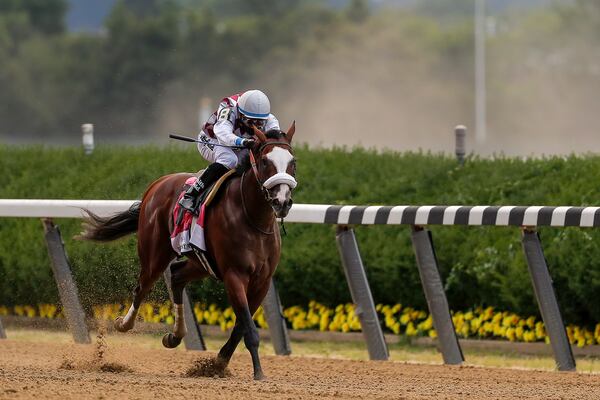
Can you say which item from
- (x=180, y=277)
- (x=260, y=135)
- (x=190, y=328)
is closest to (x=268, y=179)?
(x=260, y=135)

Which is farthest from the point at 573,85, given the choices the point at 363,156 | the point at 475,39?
the point at 363,156

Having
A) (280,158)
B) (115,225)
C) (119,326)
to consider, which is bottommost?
(119,326)

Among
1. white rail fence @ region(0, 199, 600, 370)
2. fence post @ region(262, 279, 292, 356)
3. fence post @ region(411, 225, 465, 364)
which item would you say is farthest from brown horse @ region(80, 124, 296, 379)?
fence post @ region(411, 225, 465, 364)

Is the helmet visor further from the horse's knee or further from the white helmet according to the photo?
the horse's knee

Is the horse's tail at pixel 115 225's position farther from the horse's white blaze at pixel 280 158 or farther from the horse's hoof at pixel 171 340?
the horse's white blaze at pixel 280 158

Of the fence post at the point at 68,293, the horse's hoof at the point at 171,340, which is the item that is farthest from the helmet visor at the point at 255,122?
the fence post at the point at 68,293

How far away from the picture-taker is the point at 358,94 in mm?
39438

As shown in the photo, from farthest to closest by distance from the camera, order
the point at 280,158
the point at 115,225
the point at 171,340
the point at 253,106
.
Answer: the point at 115,225 < the point at 171,340 < the point at 253,106 < the point at 280,158

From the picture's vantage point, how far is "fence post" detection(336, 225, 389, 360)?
8.33 meters

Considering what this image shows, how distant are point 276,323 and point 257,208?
65.9 inches

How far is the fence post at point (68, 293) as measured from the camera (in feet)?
30.0

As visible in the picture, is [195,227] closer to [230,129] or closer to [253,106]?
[230,129]

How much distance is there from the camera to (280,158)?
6.85 metres

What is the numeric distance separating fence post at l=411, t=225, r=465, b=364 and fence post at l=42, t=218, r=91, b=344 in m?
2.46
